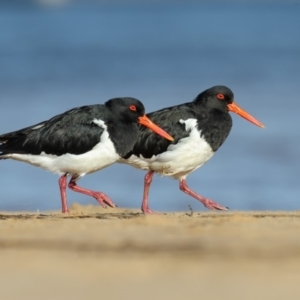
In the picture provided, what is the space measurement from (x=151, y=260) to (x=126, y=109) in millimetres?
4207

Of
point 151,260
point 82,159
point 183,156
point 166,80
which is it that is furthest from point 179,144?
point 166,80

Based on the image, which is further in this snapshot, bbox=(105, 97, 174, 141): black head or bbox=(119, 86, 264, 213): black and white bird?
bbox=(119, 86, 264, 213): black and white bird

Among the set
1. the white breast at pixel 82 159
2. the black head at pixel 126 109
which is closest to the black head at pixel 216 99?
the black head at pixel 126 109

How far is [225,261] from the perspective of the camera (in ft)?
23.3

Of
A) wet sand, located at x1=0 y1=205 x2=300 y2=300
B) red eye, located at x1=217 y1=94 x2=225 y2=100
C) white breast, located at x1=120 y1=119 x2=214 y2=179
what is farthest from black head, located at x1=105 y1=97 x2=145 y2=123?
wet sand, located at x1=0 y1=205 x2=300 y2=300

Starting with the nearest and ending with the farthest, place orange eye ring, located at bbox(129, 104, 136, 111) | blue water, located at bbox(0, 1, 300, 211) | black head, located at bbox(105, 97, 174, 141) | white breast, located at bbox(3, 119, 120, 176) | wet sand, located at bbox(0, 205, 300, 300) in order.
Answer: wet sand, located at bbox(0, 205, 300, 300)
white breast, located at bbox(3, 119, 120, 176)
black head, located at bbox(105, 97, 174, 141)
orange eye ring, located at bbox(129, 104, 136, 111)
blue water, located at bbox(0, 1, 300, 211)

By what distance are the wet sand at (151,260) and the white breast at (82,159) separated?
212 centimetres

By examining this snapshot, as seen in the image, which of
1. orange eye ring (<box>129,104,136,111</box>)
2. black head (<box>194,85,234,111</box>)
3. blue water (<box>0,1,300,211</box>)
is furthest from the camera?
blue water (<box>0,1,300,211</box>)

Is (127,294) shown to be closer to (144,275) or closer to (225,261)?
(144,275)

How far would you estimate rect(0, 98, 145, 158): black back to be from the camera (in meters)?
10.7

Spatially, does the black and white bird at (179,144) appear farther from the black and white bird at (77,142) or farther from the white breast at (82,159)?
the white breast at (82,159)

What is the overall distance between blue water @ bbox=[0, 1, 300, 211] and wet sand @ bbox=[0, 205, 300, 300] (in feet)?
18.8

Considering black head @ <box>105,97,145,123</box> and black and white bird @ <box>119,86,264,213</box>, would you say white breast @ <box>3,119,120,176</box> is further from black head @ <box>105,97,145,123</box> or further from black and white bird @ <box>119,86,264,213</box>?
black and white bird @ <box>119,86,264,213</box>

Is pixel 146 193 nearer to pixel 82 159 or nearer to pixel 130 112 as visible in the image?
pixel 130 112
